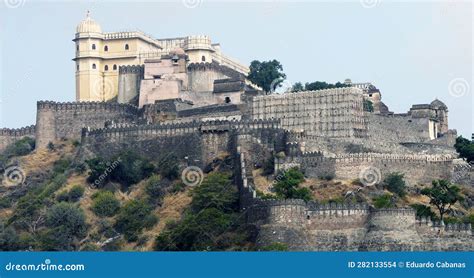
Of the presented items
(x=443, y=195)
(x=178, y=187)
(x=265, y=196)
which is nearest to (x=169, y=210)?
(x=178, y=187)

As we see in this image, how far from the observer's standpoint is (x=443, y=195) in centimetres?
10750

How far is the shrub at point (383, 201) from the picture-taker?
339 feet

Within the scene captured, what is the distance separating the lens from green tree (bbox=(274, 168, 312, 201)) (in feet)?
346

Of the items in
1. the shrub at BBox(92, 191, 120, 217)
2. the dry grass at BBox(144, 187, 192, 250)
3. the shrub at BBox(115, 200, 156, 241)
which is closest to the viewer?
the dry grass at BBox(144, 187, 192, 250)

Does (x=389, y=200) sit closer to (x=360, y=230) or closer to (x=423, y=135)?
(x=360, y=230)

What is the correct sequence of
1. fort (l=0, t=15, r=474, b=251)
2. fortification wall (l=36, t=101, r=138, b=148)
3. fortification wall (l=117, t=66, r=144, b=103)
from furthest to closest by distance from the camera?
fortification wall (l=117, t=66, r=144, b=103), fortification wall (l=36, t=101, r=138, b=148), fort (l=0, t=15, r=474, b=251)

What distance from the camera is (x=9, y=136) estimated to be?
130 meters

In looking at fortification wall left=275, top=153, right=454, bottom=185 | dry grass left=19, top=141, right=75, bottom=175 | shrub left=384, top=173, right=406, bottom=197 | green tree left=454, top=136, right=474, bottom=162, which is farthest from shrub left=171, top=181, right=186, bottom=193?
green tree left=454, top=136, right=474, bottom=162

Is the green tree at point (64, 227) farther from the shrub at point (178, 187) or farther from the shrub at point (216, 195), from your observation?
the shrub at point (216, 195)

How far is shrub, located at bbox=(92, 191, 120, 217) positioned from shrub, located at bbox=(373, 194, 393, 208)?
16353 mm

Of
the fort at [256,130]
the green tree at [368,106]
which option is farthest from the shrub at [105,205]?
the green tree at [368,106]

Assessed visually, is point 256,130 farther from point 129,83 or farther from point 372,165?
point 129,83

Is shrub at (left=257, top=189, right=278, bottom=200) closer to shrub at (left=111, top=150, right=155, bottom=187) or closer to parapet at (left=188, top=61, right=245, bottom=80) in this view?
shrub at (left=111, top=150, right=155, bottom=187)

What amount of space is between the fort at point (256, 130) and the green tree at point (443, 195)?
3.88 meters
